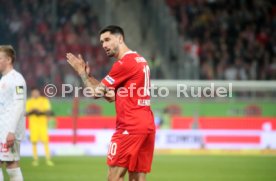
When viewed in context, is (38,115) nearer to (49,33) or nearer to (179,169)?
(179,169)

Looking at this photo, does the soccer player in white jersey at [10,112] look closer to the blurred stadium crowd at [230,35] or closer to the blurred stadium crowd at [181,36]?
the blurred stadium crowd at [181,36]

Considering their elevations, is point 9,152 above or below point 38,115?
below

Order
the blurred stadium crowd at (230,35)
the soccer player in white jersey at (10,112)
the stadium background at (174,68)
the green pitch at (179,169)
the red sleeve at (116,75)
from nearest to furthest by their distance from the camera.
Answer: the red sleeve at (116,75) < the soccer player in white jersey at (10,112) < the green pitch at (179,169) < the stadium background at (174,68) < the blurred stadium crowd at (230,35)

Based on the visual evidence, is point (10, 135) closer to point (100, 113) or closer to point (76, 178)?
point (76, 178)

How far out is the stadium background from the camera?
21156 mm

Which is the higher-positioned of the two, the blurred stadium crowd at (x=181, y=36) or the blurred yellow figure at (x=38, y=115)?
the blurred stadium crowd at (x=181, y=36)

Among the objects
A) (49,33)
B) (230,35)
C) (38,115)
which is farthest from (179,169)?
(230,35)

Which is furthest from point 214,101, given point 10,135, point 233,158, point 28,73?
point 10,135

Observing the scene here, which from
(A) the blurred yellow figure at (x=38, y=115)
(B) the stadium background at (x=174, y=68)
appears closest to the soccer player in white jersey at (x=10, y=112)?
(B) the stadium background at (x=174, y=68)

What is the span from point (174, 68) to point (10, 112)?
1569 centimetres

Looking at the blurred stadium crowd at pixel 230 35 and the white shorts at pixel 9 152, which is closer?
the white shorts at pixel 9 152

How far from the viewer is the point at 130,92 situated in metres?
8.00

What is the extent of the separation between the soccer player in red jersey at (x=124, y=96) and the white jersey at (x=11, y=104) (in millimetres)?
1112

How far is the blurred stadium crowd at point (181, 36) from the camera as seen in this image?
23.4 meters
